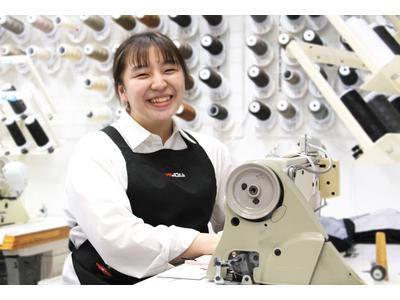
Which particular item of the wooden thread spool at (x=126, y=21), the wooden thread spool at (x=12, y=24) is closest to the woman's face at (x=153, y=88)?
the wooden thread spool at (x=126, y=21)

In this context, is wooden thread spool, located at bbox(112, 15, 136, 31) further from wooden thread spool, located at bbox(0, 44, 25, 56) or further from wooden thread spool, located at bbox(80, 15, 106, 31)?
wooden thread spool, located at bbox(0, 44, 25, 56)

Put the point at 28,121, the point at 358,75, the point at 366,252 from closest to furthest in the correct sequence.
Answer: the point at 366,252, the point at 358,75, the point at 28,121

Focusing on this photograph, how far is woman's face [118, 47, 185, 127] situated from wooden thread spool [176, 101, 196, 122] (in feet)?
4.41

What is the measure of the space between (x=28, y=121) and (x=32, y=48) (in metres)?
0.50

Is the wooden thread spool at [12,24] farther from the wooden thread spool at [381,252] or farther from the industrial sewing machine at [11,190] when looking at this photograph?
the wooden thread spool at [381,252]

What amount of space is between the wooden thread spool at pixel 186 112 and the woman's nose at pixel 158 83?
1398 mm

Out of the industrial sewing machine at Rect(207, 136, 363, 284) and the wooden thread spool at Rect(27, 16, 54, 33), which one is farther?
the wooden thread spool at Rect(27, 16, 54, 33)

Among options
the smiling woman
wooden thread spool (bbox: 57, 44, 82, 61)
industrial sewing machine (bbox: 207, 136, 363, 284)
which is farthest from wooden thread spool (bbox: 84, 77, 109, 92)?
industrial sewing machine (bbox: 207, 136, 363, 284)

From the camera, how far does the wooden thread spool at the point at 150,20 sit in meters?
3.28

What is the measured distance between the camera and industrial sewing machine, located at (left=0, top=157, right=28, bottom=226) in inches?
120

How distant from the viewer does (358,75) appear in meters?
3.01
